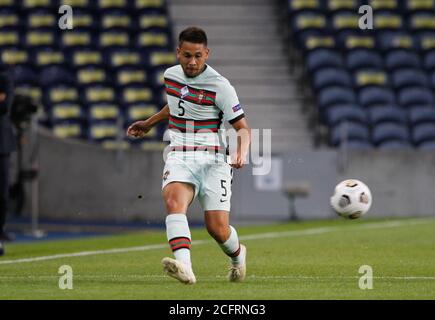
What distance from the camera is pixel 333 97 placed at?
21000 millimetres

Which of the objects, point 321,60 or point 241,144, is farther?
point 321,60

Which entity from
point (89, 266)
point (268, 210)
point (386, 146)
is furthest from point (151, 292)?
point (386, 146)

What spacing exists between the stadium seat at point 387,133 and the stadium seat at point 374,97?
0.62 m

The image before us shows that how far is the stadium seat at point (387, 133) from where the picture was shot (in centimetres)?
2069

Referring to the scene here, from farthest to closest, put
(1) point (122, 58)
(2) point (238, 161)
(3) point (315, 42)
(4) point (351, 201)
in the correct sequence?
(3) point (315, 42), (1) point (122, 58), (4) point (351, 201), (2) point (238, 161)

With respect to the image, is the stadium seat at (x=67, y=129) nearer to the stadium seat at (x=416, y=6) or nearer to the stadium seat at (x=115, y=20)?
the stadium seat at (x=115, y=20)

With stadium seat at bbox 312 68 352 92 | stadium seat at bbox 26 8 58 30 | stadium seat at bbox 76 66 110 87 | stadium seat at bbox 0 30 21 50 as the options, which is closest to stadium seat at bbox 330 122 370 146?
stadium seat at bbox 312 68 352 92

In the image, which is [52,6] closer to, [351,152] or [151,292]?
[351,152]

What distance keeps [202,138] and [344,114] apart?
1286cm

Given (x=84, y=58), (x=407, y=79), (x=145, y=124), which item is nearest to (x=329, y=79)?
(x=407, y=79)

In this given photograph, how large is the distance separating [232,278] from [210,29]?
15.8 m

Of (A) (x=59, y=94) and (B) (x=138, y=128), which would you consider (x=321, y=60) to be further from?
(B) (x=138, y=128)
